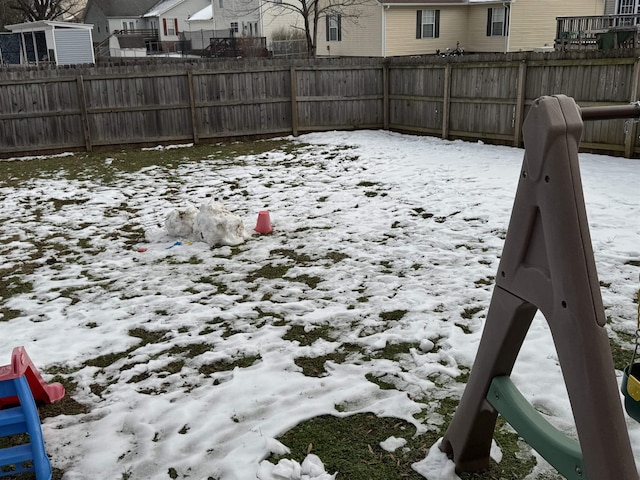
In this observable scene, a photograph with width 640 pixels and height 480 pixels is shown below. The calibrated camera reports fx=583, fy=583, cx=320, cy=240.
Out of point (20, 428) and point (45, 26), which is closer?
point (20, 428)

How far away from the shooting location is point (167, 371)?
11.9ft

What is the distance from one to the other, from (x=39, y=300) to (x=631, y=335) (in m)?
4.45

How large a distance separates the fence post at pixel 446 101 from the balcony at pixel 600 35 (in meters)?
4.19

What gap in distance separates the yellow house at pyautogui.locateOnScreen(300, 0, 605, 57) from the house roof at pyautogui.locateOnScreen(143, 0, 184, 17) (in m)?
21.1

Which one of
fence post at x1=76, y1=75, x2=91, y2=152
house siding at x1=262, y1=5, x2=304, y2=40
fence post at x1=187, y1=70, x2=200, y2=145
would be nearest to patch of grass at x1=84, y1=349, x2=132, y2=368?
fence post at x1=76, y1=75, x2=91, y2=152

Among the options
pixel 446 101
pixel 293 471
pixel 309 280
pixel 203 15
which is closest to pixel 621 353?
pixel 293 471

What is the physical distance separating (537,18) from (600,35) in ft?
34.4

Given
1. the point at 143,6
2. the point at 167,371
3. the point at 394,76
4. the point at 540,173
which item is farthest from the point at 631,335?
the point at 143,6

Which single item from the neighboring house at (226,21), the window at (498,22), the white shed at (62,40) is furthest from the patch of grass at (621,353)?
the neighboring house at (226,21)

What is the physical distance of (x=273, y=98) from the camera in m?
13.1

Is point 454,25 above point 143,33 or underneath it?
underneath

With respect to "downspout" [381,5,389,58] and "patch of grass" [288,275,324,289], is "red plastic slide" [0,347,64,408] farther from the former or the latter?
"downspout" [381,5,389,58]

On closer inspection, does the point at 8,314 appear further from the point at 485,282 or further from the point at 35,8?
the point at 35,8

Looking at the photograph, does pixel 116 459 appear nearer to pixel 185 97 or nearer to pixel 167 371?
pixel 167 371
